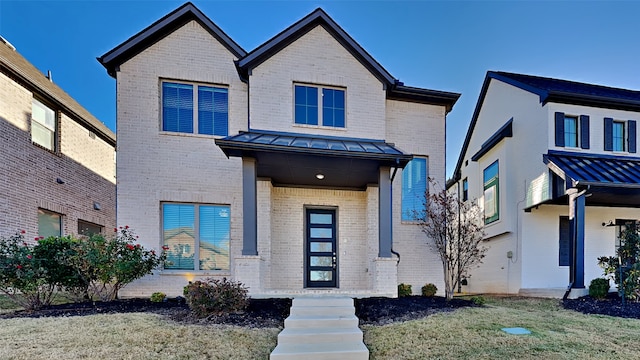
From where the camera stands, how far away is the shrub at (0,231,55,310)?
21.2 feet

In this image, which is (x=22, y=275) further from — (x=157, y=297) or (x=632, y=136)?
(x=632, y=136)

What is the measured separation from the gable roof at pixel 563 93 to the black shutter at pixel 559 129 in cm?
49

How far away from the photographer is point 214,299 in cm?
590

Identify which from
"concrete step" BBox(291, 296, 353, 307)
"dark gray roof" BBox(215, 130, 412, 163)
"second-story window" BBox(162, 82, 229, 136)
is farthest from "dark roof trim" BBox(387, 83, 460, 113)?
"concrete step" BBox(291, 296, 353, 307)

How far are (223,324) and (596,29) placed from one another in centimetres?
1680

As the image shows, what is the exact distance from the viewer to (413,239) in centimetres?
976

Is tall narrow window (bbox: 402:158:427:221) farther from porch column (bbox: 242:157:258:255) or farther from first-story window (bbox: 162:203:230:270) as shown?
first-story window (bbox: 162:203:230:270)

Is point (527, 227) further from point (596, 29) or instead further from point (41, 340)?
point (41, 340)

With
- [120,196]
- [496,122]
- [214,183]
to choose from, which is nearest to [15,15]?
[120,196]

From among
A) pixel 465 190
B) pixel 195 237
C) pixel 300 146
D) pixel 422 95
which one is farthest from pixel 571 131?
pixel 195 237

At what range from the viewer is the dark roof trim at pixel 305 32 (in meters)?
8.79

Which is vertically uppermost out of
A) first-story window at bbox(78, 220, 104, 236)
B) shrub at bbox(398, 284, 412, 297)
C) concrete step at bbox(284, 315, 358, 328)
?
first-story window at bbox(78, 220, 104, 236)

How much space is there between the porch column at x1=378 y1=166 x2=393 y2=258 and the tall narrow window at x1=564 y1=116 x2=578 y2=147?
714cm

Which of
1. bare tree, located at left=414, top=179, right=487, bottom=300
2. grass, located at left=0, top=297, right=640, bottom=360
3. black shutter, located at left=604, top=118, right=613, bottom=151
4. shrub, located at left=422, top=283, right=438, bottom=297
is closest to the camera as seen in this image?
grass, located at left=0, top=297, right=640, bottom=360
